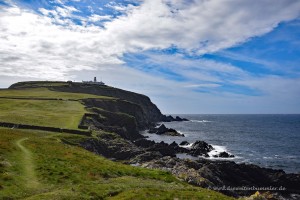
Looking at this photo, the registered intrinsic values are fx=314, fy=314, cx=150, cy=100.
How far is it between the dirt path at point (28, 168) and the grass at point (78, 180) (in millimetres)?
105

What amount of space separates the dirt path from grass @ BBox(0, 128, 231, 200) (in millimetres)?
105

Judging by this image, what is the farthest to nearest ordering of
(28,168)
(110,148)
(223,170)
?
1. (110,148)
2. (223,170)
3. (28,168)

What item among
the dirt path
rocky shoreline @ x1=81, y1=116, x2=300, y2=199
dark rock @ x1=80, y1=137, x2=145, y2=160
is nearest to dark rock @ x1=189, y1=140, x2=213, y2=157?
rocky shoreline @ x1=81, y1=116, x2=300, y2=199

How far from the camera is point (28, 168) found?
1250 inches

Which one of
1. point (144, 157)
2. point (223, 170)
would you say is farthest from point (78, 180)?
point (223, 170)

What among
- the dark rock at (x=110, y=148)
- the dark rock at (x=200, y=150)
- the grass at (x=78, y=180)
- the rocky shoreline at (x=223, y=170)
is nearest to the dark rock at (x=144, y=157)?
the rocky shoreline at (x=223, y=170)

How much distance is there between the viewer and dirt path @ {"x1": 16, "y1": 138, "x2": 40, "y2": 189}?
1083 inches

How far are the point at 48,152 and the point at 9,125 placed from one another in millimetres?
29793

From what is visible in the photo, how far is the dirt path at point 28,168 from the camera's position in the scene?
27517 mm

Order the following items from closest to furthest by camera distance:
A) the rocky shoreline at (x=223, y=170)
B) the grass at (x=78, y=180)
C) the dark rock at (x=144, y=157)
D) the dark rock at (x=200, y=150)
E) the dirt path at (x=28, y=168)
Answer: the grass at (x=78, y=180) < the dirt path at (x=28, y=168) < the rocky shoreline at (x=223, y=170) < the dark rock at (x=144, y=157) < the dark rock at (x=200, y=150)

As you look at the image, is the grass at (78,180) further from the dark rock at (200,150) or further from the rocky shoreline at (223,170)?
the dark rock at (200,150)

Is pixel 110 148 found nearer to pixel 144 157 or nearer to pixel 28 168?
pixel 144 157

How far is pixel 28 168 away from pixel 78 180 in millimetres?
5746

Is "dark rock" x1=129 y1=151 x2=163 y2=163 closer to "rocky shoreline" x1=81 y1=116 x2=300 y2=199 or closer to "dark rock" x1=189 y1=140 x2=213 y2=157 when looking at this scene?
"rocky shoreline" x1=81 y1=116 x2=300 y2=199
